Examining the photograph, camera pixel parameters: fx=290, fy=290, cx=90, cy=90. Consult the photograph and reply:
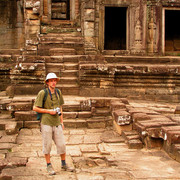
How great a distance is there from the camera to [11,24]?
1437cm

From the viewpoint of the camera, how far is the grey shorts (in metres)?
4.04

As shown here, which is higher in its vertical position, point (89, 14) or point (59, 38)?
point (89, 14)

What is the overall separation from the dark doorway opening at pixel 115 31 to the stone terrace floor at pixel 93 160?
959 centimetres

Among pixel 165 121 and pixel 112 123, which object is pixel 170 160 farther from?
pixel 112 123

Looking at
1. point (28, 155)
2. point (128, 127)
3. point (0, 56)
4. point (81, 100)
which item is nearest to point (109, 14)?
point (0, 56)

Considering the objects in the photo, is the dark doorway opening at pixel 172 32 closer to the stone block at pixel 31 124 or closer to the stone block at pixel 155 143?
the stone block at pixel 31 124

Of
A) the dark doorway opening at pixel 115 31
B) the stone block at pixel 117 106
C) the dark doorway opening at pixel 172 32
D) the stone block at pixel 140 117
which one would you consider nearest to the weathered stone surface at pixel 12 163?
the stone block at pixel 140 117

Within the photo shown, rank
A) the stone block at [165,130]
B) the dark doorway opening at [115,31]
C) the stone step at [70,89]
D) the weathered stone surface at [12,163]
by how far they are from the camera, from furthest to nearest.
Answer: the dark doorway opening at [115,31] < the stone step at [70,89] < the stone block at [165,130] < the weathered stone surface at [12,163]

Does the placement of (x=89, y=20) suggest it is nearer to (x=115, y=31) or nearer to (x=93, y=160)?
(x=115, y=31)

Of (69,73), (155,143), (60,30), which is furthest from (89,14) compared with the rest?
(155,143)

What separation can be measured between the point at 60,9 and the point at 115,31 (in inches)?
126

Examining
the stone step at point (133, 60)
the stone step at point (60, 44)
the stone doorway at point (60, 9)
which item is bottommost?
the stone step at point (133, 60)

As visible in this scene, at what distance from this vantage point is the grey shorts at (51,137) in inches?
159

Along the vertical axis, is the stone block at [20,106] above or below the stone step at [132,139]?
above
